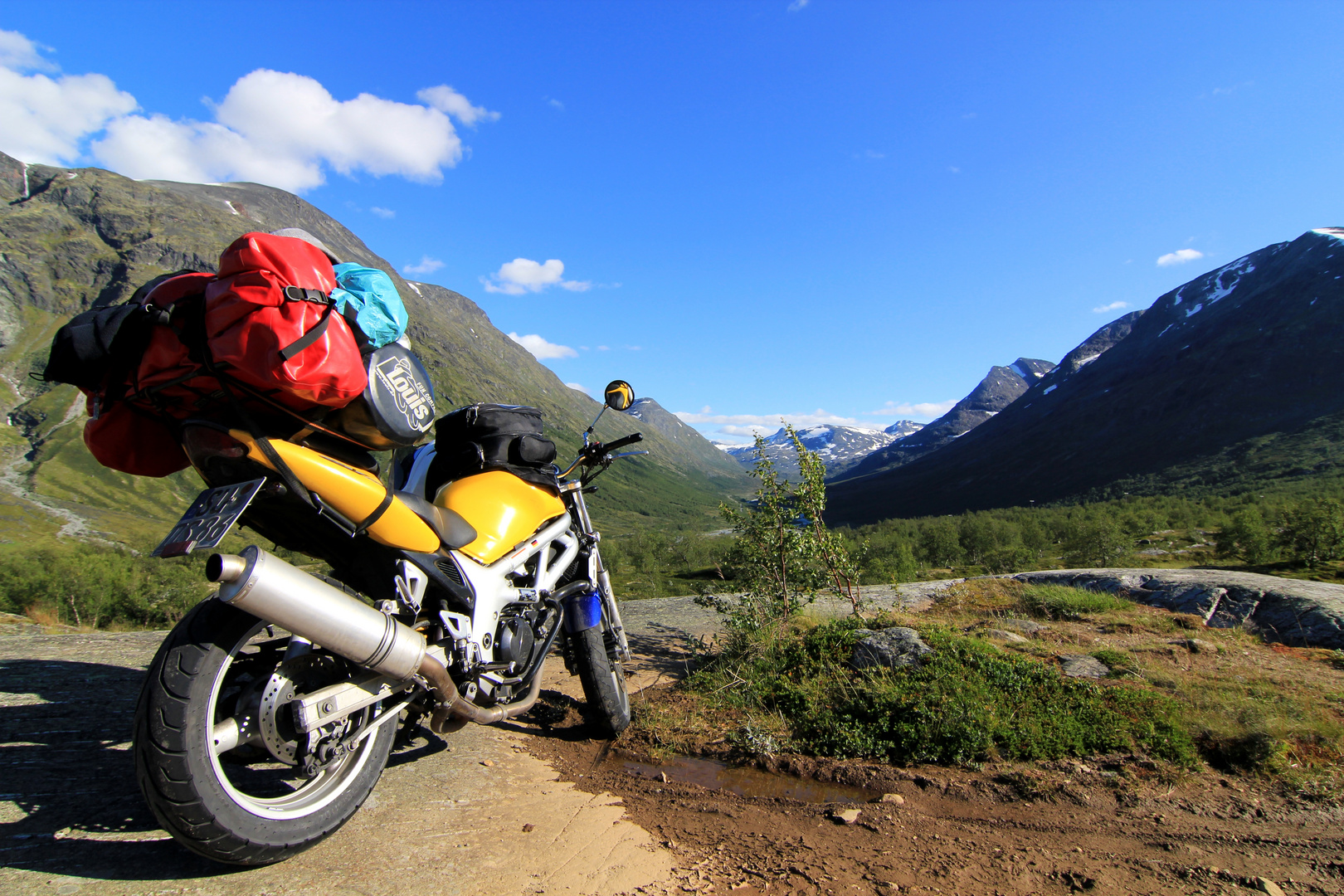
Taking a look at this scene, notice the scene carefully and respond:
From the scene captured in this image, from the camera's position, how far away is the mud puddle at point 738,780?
161 inches

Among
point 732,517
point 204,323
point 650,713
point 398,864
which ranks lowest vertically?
point 650,713

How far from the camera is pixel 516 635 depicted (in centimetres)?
369

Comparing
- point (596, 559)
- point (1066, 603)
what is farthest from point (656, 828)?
point (1066, 603)

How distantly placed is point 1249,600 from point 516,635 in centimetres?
1096

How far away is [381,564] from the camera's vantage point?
315 cm

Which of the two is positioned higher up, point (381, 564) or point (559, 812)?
point (381, 564)

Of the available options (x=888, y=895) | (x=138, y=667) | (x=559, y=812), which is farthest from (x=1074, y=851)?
(x=138, y=667)

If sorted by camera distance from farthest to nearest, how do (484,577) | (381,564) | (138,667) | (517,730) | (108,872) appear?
(138,667) < (517,730) < (484,577) < (381,564) < (108,872)

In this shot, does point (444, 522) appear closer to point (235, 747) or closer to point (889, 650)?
point (235, 747)

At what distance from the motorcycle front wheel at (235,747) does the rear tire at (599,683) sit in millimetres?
1750

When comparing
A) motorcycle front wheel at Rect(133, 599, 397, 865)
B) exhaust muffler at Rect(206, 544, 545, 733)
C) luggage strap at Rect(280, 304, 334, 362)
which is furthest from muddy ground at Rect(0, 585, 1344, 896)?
luggage strap at Rect(280, 304, 334, 362)

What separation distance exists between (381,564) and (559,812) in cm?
169

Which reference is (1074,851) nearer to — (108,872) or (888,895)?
(888,895)

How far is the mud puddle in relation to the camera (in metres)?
4.08
